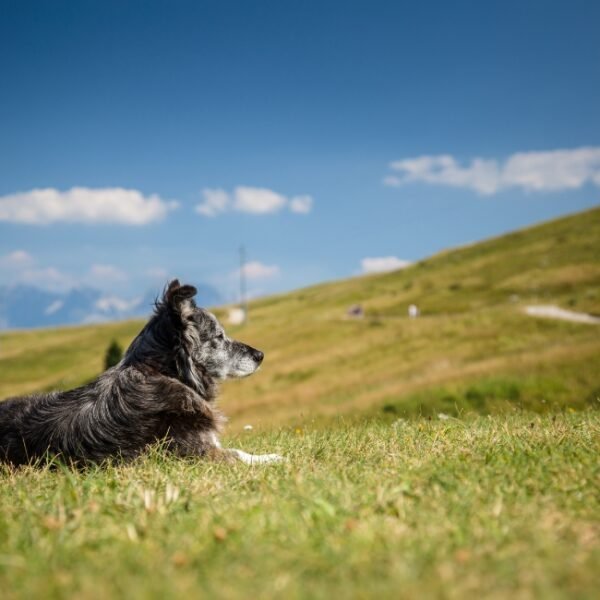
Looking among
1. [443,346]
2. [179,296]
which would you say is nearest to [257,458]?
[179,296]

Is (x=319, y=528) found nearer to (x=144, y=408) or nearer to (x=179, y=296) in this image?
(x=144, y=408)

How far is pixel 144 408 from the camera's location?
7.74m

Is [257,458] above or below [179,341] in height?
below

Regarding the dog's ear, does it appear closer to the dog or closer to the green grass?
the dog

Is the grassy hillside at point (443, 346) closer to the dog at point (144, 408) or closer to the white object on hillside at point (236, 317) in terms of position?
the white object on hillside at point (236, 317)

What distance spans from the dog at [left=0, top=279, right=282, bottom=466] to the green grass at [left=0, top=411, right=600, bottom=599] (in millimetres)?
686

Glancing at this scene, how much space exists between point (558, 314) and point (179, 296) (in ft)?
194

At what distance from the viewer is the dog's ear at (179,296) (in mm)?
8023

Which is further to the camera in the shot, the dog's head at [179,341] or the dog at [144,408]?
the dog's head at [179,341]

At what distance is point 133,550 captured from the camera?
12.9 feet

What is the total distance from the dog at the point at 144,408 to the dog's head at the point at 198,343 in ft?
0.04

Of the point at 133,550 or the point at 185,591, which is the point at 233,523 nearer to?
the point at 133,550

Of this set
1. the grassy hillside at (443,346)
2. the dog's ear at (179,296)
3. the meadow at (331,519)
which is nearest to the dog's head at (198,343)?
the dog's ear at (179,296)

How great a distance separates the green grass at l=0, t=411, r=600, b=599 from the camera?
133 inches
